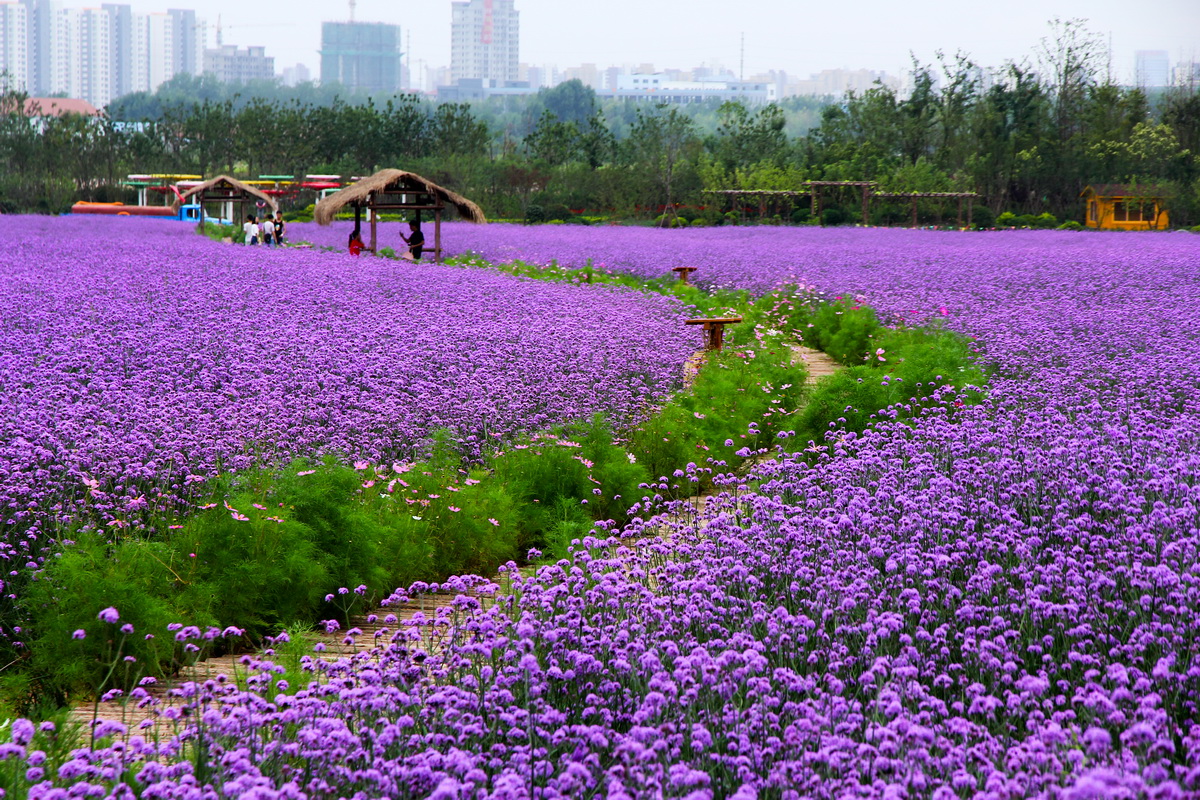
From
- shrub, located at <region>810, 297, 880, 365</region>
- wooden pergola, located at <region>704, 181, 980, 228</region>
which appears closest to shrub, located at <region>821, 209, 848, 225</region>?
wooden pergola, located at <region>704, 181, 980, 228</region>

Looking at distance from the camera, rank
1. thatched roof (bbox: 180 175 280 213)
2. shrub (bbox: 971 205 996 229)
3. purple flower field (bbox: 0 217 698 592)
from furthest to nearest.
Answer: shrub (bbox: 971 205 996 229) → thatched roof (bbox: 180 175 280 213) → purple flower field (bbox: 0 217 698 592)

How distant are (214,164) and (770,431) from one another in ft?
223

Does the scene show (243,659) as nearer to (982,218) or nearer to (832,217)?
(832,217)

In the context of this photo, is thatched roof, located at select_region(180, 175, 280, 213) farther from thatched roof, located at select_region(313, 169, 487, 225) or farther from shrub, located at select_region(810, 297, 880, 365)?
shrub, located at select_region(810, 297, 880, 365)

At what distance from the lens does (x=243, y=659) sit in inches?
134

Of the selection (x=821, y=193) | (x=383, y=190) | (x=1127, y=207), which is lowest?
(x=383, y=190)

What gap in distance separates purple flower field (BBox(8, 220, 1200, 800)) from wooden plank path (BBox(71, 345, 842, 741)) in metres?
0.11

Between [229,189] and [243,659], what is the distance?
107 ft

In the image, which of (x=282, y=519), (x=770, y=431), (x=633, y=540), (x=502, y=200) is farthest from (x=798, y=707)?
(x=502, y=200)

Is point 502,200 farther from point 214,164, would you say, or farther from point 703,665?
point 703,665

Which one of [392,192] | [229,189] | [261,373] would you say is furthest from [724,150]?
[261,373]

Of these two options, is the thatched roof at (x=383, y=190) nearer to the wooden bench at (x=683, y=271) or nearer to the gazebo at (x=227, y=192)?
the wooden bench at (x=683, y=271)

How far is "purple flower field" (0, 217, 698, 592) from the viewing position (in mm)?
5359

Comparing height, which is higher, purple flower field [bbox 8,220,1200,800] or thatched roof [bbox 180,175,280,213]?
thatched roof [bbox 180,175,280,213]
